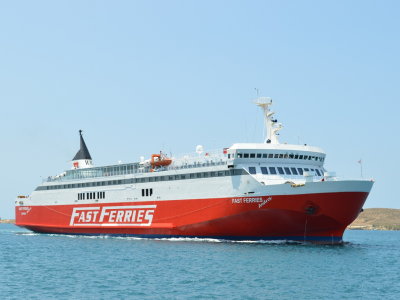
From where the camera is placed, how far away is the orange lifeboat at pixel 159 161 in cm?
4916

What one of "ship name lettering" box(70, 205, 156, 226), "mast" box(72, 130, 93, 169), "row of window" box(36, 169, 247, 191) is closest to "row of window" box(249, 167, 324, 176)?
"row of window" box(36, 169, 247, 191)

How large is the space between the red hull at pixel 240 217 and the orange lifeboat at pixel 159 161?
3.34 m

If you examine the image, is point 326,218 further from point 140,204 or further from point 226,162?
point 140,204

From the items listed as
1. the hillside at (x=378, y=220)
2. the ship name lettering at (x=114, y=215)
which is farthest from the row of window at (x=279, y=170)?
the hillside at (x=378, y=220)

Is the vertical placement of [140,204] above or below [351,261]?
above

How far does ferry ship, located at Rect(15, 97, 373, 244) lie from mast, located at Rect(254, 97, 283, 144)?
80 millimetres

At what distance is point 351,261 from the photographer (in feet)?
110

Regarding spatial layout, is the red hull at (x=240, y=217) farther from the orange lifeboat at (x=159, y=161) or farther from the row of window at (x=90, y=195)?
the orange lifeboat at (x=159, y=161)

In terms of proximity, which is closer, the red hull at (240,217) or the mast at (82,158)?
the red hull at (240,217)

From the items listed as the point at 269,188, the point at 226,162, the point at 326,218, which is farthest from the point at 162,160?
the point at 326,218

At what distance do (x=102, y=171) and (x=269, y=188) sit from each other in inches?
839

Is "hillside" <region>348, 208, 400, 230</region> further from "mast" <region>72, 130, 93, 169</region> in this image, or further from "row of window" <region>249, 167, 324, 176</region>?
"row of window" <region>249, 167, 324, 176</region>

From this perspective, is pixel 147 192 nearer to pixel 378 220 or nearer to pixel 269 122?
pixel 269 122

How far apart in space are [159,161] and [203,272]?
21074 millimetres
